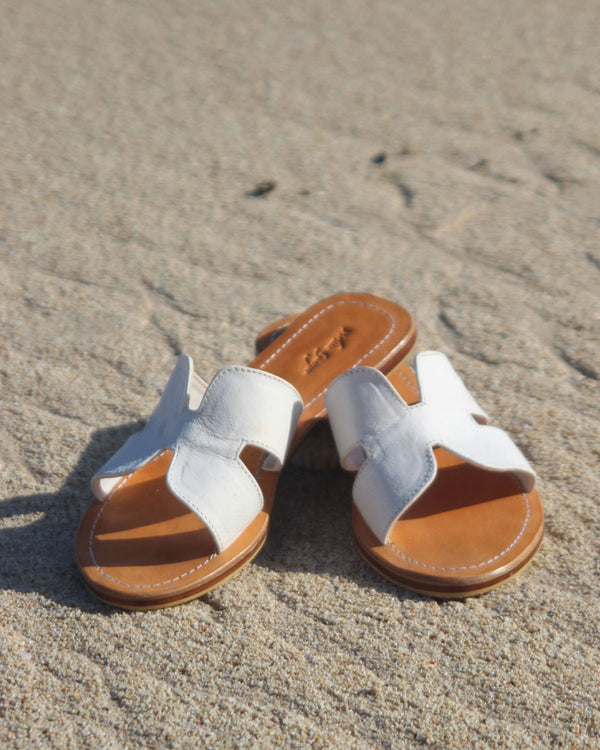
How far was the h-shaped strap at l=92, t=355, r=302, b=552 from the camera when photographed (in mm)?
1641

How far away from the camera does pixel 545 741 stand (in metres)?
1.35

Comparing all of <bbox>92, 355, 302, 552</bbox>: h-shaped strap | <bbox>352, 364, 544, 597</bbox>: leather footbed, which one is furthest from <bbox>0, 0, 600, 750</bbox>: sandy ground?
<bbox>92, 355, 302, 552</bbox>: h-shaped strap

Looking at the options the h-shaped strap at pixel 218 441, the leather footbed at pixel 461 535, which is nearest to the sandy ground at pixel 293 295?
the leather footbed at pixel 461 535

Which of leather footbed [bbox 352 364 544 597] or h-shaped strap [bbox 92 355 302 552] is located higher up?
h-shaped strap [bbox 92 355 302 552]

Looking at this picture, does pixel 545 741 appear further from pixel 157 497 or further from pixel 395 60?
pixel 395 60

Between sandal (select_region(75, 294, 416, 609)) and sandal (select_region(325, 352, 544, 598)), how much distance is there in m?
0.15

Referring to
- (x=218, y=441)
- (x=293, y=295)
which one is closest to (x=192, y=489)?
(x=218, y=441)

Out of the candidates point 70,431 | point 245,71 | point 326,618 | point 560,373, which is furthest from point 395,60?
point 326,618

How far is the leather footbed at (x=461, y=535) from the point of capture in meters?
1.59

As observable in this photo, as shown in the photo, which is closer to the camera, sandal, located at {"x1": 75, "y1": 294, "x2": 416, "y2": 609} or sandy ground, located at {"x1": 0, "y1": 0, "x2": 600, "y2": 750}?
sandy ground, located at {"x1": 0, "y1": 0, "x2": 600, "y2": 750}

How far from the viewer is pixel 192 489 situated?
164cm

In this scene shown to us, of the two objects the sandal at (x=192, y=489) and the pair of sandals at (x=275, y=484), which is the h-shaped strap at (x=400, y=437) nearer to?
the pair of sandals at (x=275, y=484)

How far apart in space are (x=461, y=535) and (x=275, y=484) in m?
0.41

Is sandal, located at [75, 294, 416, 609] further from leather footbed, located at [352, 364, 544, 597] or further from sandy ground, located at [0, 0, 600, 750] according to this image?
leather footbed, located at [352, 364, 544, 597]
